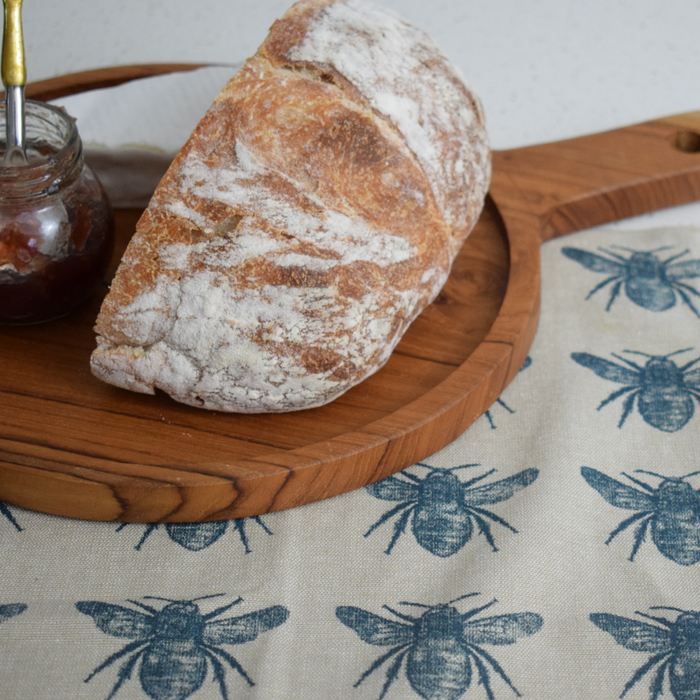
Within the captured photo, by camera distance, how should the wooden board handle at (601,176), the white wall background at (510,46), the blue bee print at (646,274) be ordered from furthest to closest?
1. the white wall background at (510,46)
2. the wooden board handle at (601,176)
3. the blue bee print at (646,274)

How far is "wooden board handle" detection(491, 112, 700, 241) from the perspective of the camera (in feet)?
5.37

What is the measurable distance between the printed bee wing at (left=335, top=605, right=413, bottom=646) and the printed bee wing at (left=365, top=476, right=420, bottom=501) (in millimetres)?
190

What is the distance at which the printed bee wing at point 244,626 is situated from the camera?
39.4 inches

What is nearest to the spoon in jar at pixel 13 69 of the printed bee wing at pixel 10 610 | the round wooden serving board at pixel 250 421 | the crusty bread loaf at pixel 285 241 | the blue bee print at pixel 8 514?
the crusty bread loaf at pixel 285 241

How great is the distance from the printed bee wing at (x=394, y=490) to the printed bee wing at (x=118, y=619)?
0.37 m

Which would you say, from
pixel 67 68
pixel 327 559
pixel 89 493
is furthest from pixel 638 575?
pixel 67 68

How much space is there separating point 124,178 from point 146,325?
1.72 feet

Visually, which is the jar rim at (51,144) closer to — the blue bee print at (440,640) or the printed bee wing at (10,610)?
the printed bee wing at (10,610)

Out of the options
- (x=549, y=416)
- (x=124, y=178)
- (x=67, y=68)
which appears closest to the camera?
(x=549, y=416)

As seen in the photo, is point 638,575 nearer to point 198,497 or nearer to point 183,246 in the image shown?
point 198,497

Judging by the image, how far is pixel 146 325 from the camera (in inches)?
44.1

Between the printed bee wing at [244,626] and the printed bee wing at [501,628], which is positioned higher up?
the printed bee wing at [501,628]

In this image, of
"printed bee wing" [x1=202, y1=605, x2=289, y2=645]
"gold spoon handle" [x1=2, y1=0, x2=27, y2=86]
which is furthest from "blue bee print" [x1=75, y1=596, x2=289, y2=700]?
"gold spoon handle" [x1=2, y1=0, x2=27, y2=86]

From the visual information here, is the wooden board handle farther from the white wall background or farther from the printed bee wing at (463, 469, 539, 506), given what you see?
the printed bee wing at (463, 469, 539, 506)
